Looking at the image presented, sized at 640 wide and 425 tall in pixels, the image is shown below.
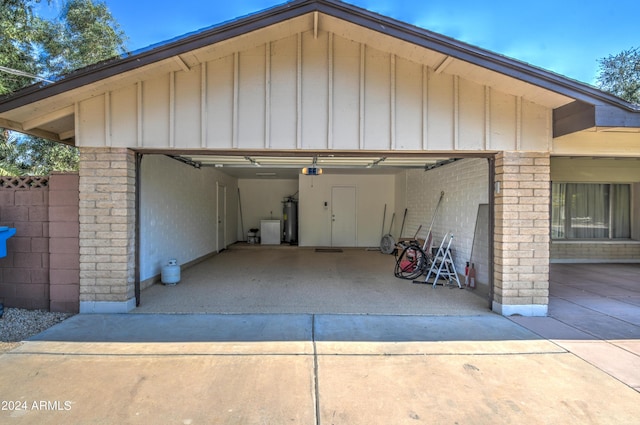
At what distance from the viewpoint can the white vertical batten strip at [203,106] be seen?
4434mm

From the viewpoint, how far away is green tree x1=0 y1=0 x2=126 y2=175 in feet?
30.5

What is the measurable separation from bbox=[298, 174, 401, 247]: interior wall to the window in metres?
4.81

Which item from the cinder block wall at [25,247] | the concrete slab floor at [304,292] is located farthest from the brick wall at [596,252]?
the cinder block wall at [25,247]

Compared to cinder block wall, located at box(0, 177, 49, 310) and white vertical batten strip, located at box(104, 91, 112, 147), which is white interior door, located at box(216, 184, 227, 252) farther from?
white vertical batten strip, located at box(104, 91, 112, 147)

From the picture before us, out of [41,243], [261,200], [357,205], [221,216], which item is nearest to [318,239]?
[357,205]

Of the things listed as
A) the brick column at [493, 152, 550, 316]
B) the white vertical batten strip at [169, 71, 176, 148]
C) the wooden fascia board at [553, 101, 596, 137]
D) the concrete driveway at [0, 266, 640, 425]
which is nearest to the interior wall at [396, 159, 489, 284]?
the brick column at [493, 152, 550, 316]

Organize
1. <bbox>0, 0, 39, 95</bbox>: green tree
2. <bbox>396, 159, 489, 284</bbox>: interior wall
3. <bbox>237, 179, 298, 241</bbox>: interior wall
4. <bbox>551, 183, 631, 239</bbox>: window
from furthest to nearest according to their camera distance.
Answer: <bbox>237, 179, 298, 241</bbox>: interior wall → <bbox>551, 183, 631, 239</bbox>: window → <bbox>0, 0, 39, 95</bbox>: green tree → <bbox>396, 159, 489, 284</bbox>: interior wall

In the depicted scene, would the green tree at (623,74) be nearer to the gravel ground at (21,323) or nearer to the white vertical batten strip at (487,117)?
the white vertical batten strip at (487,117)

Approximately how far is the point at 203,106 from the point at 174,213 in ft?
10.5

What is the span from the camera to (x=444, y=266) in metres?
6.81

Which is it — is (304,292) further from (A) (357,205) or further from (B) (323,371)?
(A) (357,205)

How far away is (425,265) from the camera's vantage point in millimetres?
7000

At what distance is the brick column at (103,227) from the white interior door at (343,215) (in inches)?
324

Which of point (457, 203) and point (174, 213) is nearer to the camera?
point (457, 203)
